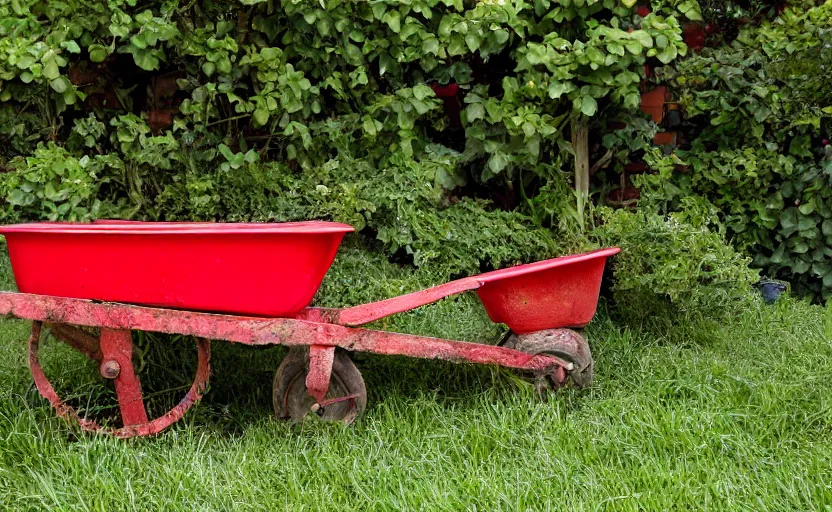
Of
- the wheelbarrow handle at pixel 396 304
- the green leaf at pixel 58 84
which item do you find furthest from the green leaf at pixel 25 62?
the wheelbarrow handle at pixel 396 304

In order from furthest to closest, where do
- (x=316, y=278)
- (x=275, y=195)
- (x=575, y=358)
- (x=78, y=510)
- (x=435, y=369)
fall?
(x=275, y=195) < (x=435, y=369) < (x=575, y=358) < (x=316, y=278) < (x=78, y=510)

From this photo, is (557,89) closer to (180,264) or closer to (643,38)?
(643,38)

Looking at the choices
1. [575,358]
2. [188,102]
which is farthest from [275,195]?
[575,358]

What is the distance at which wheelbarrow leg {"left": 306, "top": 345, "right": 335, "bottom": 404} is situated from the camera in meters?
2.81

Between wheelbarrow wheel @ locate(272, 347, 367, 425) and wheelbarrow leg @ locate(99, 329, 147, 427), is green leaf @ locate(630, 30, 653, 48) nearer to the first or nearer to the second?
wheelbarrow wheel @ locate(272, 347, 367, 425)

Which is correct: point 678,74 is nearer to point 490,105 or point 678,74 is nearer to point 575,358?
point 490,105

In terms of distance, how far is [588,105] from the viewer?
154 inches

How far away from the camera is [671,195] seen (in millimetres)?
4445

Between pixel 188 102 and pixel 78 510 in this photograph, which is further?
pixel 188 102

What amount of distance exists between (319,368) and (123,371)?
69cm

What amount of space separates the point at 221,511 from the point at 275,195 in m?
1.98

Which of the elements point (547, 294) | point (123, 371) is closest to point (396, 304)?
point (547, 294)

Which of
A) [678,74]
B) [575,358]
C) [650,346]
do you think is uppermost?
[678,74]

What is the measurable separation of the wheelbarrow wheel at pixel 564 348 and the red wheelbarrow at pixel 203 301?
0.26 meters
